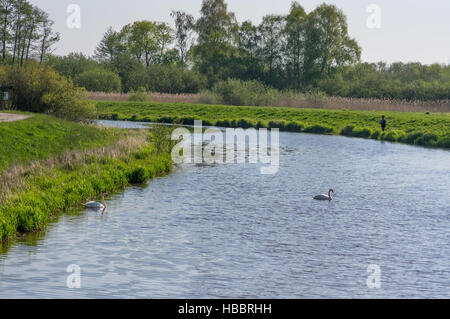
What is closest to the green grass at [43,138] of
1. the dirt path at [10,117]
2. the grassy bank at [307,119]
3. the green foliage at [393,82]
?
the dirt path at [10,117]

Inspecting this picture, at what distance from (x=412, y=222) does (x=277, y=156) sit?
719 inches

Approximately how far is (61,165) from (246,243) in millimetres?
10346

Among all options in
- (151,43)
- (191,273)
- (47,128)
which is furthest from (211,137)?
(151,43)

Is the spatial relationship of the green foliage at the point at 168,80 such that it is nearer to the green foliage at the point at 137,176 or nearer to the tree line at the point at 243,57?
the tree line at the point at 243,57

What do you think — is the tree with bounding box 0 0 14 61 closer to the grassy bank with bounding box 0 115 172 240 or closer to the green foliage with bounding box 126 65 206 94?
the green foliage with bounding box 126 65 206 94

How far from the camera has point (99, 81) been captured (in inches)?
3590

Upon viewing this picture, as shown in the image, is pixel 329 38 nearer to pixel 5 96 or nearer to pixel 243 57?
pixel 243 57

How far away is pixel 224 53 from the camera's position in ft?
330

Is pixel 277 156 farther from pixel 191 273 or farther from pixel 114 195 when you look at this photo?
pixel 191 273

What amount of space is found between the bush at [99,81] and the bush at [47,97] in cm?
4855

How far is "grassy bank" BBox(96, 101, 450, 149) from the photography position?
173ft

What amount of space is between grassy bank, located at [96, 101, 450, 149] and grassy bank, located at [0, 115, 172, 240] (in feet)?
49.0

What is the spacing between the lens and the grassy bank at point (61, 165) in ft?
61.2
